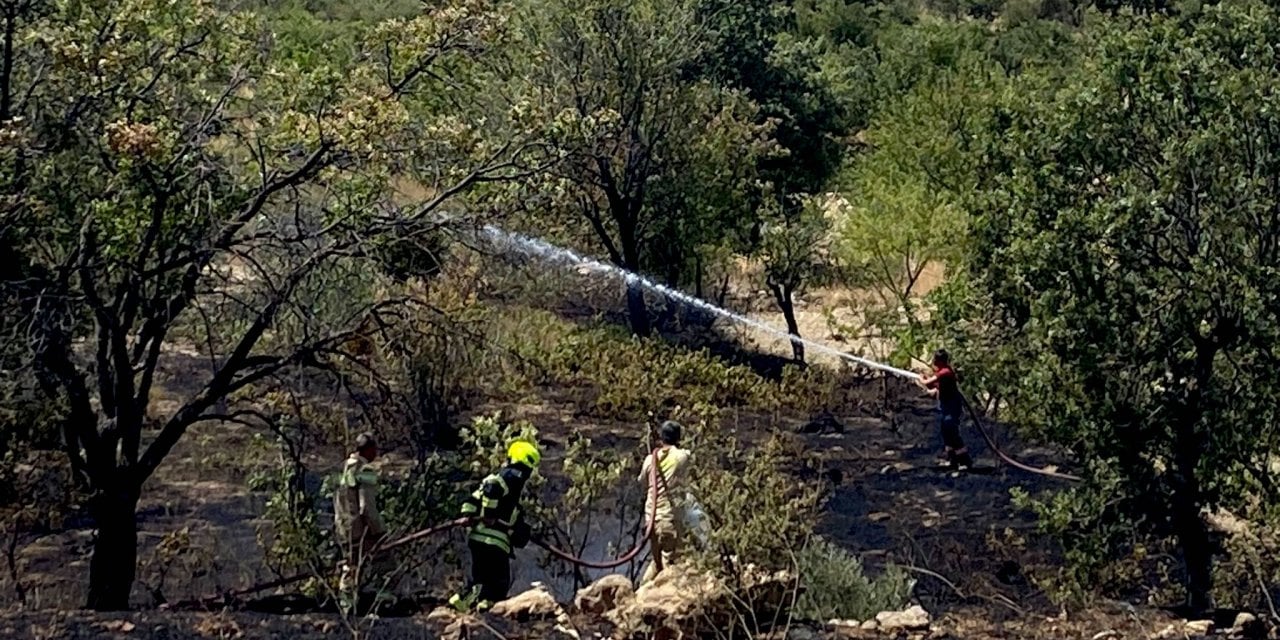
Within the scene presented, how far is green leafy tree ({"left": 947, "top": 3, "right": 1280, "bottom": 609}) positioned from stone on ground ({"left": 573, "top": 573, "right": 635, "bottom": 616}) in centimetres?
400

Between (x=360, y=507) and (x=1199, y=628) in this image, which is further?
(x=360, y=507)

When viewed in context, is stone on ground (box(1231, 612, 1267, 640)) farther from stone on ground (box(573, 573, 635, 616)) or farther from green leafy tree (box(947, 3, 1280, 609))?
stone on ground (box(573, 573, 635, 616))

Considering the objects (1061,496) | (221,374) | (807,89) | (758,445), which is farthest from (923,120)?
(221,374)

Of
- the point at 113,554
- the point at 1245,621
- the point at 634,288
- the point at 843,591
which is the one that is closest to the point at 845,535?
the point at 843,591

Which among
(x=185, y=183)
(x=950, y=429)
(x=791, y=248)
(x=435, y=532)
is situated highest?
(x=791, y=248)

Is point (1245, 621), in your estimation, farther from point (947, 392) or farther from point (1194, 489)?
point (947, 392)

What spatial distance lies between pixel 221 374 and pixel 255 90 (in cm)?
212

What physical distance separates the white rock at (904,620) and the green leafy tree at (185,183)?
412 cm

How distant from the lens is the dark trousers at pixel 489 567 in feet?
32.8

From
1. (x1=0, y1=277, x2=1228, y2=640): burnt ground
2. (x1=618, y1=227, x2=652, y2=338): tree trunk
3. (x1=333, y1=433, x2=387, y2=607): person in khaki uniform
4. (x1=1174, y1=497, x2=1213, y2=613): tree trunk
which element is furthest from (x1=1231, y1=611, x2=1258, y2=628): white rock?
(x1=618, y1=227, x2=652, y2=338): tree trunk

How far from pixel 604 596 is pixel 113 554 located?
3624mm

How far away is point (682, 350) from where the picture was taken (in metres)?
23.5

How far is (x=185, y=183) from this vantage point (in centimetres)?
1003

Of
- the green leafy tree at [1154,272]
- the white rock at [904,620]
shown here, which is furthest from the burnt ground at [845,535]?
the green leafy tree at [1154,272]
